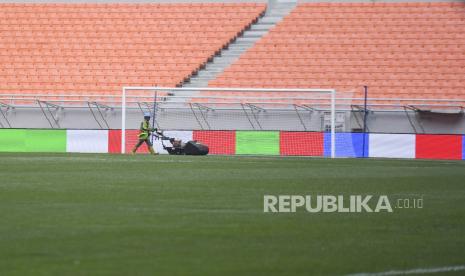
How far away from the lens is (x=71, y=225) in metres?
12.7

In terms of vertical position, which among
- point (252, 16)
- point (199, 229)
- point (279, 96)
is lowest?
point (199, 229)

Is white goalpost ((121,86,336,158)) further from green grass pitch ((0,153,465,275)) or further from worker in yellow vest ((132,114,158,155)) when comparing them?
→ green grass pitch ((0,153,465,275))

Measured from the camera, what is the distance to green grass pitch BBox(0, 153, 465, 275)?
9969 mm

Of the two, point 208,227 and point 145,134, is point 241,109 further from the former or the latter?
point 208,227

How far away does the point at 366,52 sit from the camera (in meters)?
42.8

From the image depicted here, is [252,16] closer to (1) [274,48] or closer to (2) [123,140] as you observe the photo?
(1) [274,48]

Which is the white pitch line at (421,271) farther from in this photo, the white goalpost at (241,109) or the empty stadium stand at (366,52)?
the empty stadium stand at (366,52)

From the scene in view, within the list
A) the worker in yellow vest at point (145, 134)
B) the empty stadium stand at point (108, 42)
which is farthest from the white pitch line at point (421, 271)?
the empty stadium stand at point (108, 42)

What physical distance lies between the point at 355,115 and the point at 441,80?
360 centimetres

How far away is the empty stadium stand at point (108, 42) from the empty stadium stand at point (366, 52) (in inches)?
84.9

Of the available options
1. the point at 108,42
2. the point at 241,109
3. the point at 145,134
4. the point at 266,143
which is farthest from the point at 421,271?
the point at 108,42

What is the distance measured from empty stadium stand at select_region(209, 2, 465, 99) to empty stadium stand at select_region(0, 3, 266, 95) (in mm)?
2156

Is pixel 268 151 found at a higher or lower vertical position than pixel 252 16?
lower

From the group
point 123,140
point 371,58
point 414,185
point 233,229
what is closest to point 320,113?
point 371,58
